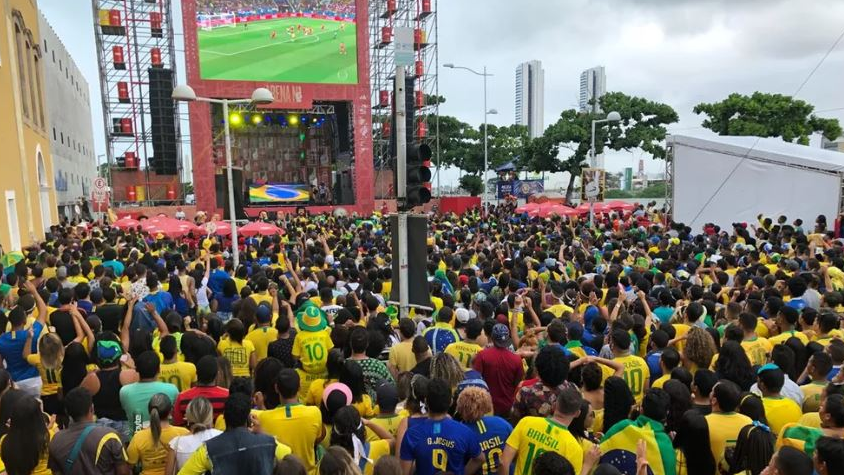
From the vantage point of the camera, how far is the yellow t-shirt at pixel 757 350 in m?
5.73

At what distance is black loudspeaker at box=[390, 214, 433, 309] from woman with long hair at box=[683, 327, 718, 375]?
2.77 metres

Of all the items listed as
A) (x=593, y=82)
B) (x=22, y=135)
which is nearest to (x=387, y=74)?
(x=22, y=135)

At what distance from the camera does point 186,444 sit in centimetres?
378

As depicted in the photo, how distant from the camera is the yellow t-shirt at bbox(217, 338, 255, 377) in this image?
589 centimetres

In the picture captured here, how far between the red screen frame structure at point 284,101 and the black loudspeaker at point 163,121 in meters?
1.72

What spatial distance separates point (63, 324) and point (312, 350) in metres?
3.09

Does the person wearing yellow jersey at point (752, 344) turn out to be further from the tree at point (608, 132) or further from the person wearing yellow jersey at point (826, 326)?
the tree at point (608, 132)

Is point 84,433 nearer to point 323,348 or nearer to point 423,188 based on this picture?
point 323,348

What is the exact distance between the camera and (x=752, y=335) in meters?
5.97

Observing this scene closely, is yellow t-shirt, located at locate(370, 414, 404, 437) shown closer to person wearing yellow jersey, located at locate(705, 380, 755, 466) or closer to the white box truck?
person wearing yellow jersey, located at locate(705, 380, 755, 466)

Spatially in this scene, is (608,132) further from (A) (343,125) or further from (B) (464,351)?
(B) (464,351)

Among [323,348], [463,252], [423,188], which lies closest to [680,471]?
[323,348]

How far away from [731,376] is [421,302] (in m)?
3.31

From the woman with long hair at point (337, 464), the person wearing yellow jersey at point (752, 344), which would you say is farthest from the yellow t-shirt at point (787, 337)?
the woman with long hair at point (337, 464)
